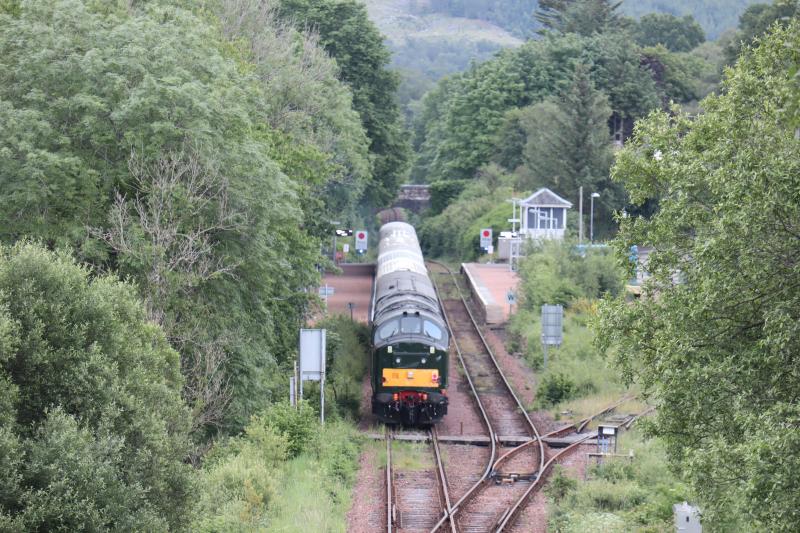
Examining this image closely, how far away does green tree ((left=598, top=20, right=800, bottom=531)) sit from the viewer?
12.5 m

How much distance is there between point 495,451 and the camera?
2530 cm

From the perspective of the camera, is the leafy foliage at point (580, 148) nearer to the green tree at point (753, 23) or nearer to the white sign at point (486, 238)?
the white sign at point (486, 238)

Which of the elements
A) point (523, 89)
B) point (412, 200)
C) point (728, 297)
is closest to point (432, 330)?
point (728, 297)

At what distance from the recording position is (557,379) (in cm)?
3148

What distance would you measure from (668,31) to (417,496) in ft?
379

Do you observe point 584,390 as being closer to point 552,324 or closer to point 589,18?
point 552,324

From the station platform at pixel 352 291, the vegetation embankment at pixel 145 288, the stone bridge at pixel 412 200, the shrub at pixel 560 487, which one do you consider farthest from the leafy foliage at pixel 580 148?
the shrub at pixel 560 487

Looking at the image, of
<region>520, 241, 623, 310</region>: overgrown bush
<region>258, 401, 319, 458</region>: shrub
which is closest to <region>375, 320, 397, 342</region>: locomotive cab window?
<region>258, 401, 319, 458</region>: shrub

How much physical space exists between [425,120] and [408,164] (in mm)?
58299

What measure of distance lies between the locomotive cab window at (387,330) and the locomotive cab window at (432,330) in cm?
78

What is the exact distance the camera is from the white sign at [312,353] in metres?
23.6

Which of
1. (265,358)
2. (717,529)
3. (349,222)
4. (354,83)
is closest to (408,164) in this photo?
(354,83)

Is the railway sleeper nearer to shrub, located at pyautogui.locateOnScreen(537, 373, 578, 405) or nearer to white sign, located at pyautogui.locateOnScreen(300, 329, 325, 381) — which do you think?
white sign, located at pyautogui.locateOnScreen(300, 329, 325, 381)

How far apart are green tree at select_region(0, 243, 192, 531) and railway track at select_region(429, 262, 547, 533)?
239 inches
